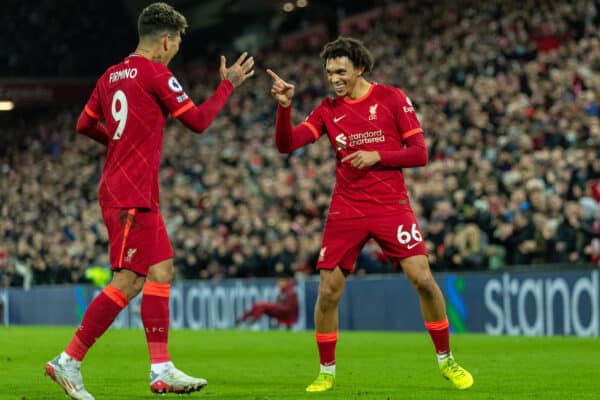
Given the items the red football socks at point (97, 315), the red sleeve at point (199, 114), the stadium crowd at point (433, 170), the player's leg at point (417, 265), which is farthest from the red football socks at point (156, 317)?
the stadium crowd at point (433, 170)

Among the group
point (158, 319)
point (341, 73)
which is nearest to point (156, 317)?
point (158, 319)

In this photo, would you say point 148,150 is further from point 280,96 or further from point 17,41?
point 17,41

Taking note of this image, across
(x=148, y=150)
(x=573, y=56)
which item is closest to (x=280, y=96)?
(x=148, y=150)

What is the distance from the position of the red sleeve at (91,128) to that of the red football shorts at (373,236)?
5.53 ft

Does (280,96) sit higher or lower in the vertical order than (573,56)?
lower

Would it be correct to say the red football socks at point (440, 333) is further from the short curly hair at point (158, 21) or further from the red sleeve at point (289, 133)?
the short curly hair at point (158, 21)

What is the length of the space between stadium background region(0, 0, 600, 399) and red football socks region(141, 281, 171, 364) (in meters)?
0.58

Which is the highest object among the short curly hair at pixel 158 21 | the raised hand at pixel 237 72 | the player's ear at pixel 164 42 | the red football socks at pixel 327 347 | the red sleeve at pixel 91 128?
the short curly hair at pixel 158 21

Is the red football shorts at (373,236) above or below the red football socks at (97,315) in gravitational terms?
above

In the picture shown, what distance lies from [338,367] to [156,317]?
365 cm

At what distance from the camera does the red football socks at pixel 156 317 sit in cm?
771

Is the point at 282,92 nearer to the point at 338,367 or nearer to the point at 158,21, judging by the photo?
the point at 158,21

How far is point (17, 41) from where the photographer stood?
4409 cm

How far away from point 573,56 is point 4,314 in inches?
613
